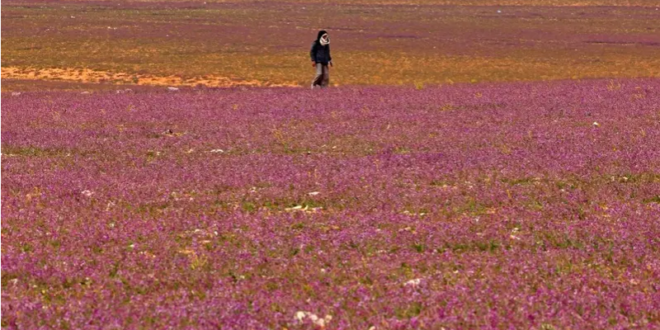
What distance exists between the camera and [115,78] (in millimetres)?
54156

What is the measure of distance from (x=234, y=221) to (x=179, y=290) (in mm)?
3506

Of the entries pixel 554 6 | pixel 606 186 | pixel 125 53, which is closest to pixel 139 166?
pixel 606 186

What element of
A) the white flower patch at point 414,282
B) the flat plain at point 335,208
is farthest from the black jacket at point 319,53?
the white flower patch at point 414,282

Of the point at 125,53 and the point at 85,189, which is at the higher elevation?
the point at 85,189

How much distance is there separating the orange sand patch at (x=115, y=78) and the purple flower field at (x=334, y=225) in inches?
960

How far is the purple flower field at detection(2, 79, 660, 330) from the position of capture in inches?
376

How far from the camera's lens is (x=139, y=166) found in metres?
19.2

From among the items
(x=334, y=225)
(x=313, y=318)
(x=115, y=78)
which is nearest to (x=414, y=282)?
(x=313, y=318)

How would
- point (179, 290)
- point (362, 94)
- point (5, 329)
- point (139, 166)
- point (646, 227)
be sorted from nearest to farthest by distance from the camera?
point (5, 329) → point (179, 290) → point (646, 227) → point (139, 166) → point (362, 94)

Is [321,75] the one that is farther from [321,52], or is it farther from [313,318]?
[313,318]

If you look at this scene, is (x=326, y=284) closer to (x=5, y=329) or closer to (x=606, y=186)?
(x=5, y=329)

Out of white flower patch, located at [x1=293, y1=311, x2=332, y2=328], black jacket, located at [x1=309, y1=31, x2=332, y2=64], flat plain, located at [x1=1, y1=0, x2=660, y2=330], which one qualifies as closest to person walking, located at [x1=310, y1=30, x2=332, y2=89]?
black jacket, located at [x1=309, y1=31, x2=332, y2=64]

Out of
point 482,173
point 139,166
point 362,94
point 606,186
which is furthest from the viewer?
point 362,94

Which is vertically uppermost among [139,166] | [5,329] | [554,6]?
[5,329]
